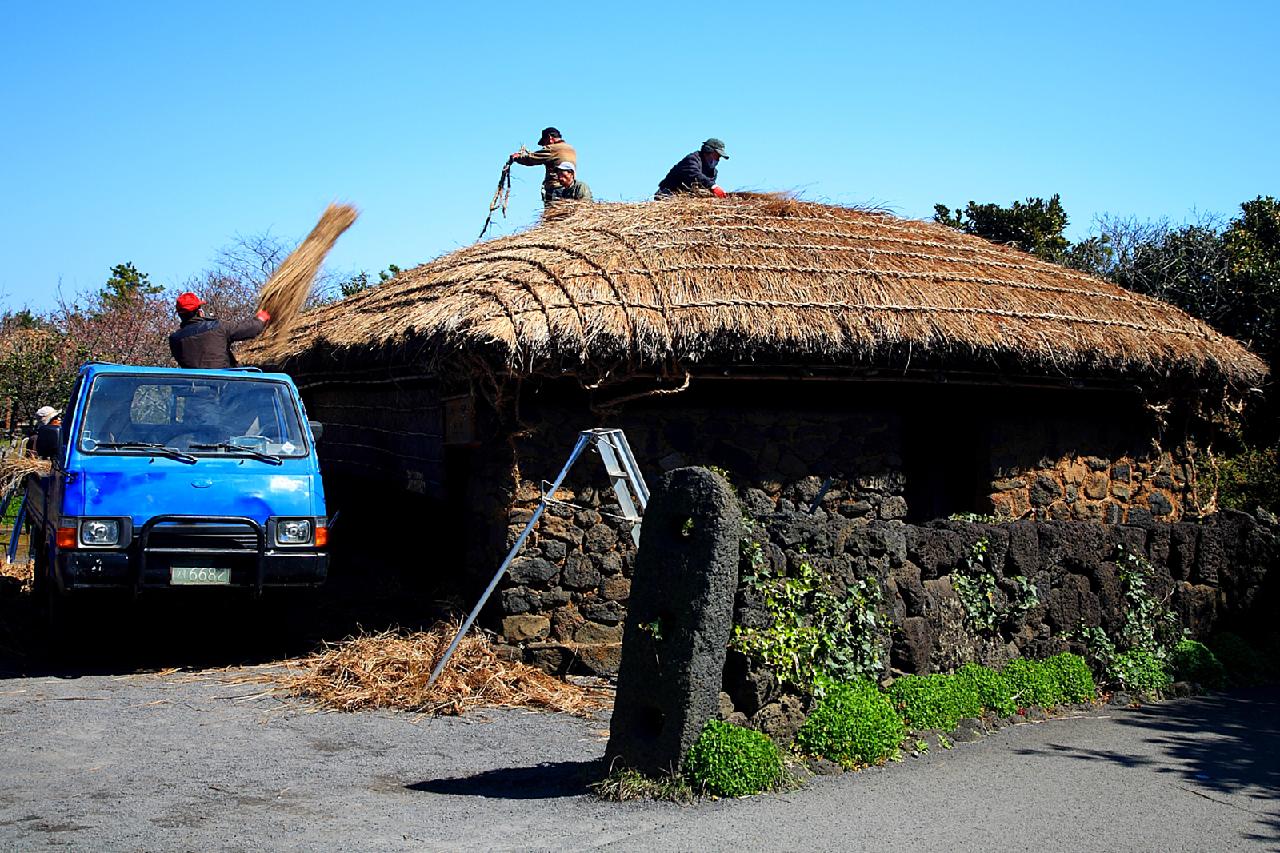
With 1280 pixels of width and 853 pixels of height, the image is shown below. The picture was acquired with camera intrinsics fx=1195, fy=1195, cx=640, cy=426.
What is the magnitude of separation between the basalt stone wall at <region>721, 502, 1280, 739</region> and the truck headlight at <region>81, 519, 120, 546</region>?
14.5 ft

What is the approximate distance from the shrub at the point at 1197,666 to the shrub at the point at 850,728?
3.07 m

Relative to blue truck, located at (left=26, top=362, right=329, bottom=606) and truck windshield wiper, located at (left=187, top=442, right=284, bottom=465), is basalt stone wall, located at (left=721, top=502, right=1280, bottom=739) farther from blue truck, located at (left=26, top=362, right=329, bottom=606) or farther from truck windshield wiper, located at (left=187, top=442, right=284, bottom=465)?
truck windshield wiper, located at (left=187, top=442, right=284, bottom=465)

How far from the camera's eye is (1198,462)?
1198 centimetres

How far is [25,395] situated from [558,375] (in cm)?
1198

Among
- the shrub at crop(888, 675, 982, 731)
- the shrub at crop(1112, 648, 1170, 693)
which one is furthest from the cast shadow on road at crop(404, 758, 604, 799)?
the shrub at crop(1112, 648, 1170, 693)

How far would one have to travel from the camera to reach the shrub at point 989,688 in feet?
24.2

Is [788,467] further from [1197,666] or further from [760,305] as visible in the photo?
[1197,666]

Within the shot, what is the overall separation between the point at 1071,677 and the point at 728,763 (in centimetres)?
329

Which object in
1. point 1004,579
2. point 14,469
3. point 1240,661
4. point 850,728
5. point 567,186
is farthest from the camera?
point 567,186

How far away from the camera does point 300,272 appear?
13.6 metres

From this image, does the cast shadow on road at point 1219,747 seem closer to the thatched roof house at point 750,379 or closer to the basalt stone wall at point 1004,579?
the basalt stone wall at point 1004,579

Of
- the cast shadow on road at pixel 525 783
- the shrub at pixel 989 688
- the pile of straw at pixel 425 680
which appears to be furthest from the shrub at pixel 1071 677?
the cast shadow on road at pixel 525 783

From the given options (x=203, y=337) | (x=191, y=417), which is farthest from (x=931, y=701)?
(x=203, y=337)

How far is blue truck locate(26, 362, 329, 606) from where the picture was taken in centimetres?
809
